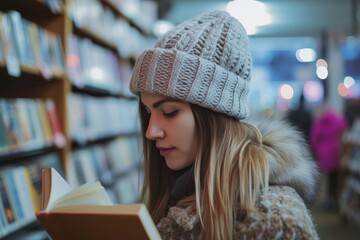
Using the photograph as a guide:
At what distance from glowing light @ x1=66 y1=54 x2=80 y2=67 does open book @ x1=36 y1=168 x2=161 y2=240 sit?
1704 mm

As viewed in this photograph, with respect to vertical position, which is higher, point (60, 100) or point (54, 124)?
point (60, 100)

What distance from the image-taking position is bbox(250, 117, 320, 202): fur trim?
129 cm

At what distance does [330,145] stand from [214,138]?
216 inches

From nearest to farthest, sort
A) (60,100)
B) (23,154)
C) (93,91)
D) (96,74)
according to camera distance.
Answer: (23,154)
(60,100)
(96,74)
(93,91)

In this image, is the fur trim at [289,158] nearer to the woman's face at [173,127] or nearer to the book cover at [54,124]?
the woman's face at [173,127]

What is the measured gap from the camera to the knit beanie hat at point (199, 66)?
4.23 ft

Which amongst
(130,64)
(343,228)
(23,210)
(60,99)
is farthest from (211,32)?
(343,228)

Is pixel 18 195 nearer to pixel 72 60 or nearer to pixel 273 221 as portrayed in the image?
pixel 72 60

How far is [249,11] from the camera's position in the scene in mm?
8078

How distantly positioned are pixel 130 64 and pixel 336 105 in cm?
683

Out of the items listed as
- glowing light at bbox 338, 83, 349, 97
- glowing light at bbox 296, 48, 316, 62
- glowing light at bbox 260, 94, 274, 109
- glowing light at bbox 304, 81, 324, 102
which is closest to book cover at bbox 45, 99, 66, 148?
glowing light at bbox 338, 83, 349, 97

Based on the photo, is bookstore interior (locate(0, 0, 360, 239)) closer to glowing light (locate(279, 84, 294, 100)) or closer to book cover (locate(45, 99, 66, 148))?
book cover (locate(45, 99, 66, 148))

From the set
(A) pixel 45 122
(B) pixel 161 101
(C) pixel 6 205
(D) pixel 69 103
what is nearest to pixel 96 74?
(D) pixel 69 103

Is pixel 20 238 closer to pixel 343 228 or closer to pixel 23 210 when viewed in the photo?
pixel 23 210
